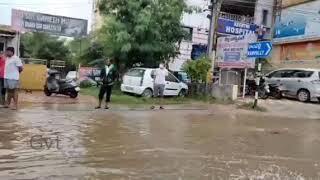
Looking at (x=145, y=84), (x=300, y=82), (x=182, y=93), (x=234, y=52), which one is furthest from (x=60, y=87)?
(x=300, y=82)

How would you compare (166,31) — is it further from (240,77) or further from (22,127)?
(22,127)

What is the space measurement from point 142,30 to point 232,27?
1003 cm

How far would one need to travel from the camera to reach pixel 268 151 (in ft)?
28.9

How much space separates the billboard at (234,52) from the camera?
2067 cm

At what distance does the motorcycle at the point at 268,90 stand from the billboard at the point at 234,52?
1.50 metres

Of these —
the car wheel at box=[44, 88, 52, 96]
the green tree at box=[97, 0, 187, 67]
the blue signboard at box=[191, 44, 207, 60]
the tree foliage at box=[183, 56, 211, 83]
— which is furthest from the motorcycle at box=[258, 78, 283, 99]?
the blue signboard at box=[191, 44, 207, 60]

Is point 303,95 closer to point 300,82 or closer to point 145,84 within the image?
point 300,82

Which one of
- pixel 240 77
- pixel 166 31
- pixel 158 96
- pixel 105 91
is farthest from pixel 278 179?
pixel 166 31

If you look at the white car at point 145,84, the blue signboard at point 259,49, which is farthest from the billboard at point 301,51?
the white car at point 145,84

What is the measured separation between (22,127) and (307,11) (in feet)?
78.6

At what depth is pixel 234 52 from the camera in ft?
70.8

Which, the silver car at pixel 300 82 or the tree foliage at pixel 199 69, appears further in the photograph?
the silver car at pixel 300 82

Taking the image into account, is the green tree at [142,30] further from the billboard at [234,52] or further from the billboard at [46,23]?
the billboard at [46,23]

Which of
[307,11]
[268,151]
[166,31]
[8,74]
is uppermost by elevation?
[307,11]
